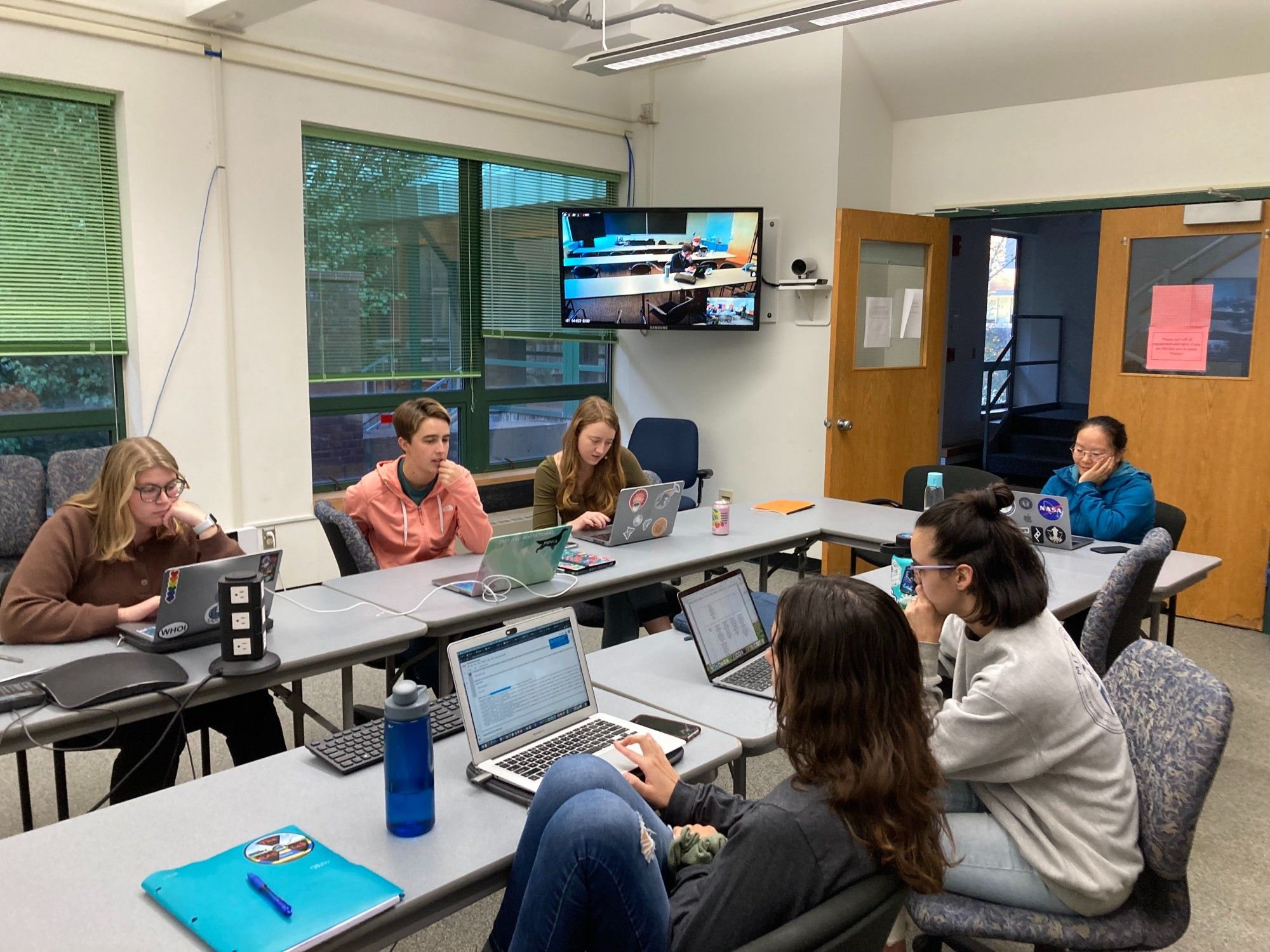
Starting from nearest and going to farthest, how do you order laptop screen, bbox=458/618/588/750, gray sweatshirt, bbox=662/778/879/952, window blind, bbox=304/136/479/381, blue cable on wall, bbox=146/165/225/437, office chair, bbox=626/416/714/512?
gray sweatshirt, bbox=662/778/879/952 < laptop screen, bbox=458/618/588/750 < blue cable on wall, bbox=146/165/225/437 < window blind, bbox=304/136/479/381 < office chair, bbox=626/416/714/512

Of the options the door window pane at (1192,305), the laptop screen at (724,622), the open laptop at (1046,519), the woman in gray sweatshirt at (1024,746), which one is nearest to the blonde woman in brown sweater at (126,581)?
the laptop screen at (724,622)

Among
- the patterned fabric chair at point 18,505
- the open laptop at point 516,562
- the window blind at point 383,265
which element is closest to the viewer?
the open laptop at point 516,562

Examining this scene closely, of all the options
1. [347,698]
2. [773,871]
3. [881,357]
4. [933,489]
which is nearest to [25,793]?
[347,698]

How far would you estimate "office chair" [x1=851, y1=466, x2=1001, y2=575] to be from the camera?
423cm

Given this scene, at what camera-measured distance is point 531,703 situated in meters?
1.87

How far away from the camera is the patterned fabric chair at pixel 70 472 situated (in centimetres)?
412

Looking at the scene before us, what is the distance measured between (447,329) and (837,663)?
4.73m

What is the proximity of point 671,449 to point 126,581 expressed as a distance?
3727mm

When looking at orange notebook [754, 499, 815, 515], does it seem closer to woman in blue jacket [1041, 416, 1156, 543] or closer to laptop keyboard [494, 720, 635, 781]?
woman in blue jacket [1041, 416, 1156, 543]

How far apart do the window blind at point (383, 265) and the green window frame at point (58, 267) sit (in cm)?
94

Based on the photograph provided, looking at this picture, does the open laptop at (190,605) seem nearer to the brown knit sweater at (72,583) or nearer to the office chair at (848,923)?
the brown knit sweater at (72,583)

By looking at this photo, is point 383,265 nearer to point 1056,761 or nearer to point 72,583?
point 72,583

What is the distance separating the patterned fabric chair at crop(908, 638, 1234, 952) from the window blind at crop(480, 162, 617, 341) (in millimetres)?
4682

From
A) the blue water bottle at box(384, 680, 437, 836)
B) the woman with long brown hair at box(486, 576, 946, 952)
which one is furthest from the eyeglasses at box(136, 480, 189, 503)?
the woman with long brown hair at box(486, 576, 946, 952)
